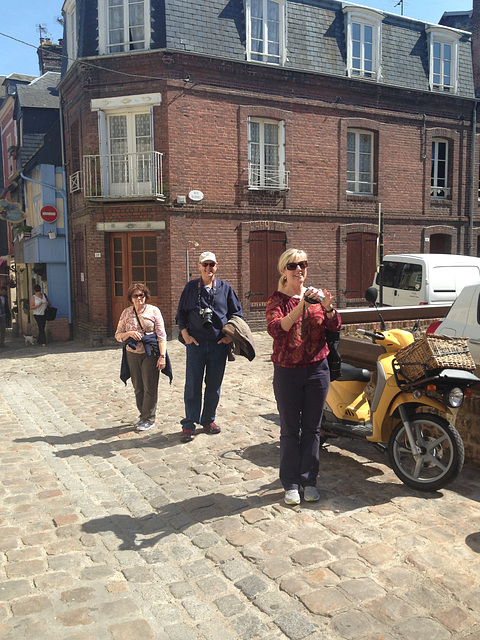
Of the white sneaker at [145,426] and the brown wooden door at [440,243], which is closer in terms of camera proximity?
the white sneaker at [145,426]

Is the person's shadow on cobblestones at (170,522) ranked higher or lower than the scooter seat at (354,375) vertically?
lower

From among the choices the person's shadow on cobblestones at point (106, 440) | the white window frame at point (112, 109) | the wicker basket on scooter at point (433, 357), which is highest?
the white window frame at point (112, 109)

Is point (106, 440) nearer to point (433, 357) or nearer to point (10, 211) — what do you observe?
point (433, 357)

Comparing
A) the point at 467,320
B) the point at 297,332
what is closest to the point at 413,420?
the point at 297,332

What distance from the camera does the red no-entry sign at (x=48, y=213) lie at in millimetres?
17109

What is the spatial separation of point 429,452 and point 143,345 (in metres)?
3.41

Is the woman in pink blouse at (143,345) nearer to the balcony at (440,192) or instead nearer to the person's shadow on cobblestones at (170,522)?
the person's shadow on cobblestones at (170,522)

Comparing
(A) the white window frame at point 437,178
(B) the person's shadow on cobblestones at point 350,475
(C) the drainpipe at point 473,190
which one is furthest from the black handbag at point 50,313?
(C) the drainpipe at point 473,190

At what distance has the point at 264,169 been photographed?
16.7 meters

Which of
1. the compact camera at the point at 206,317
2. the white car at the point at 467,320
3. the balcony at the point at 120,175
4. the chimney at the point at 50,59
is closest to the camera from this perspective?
the compact camera at the point at 206,317

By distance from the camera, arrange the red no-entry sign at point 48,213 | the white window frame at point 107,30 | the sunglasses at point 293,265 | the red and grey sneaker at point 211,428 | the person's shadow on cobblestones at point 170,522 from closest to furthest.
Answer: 1. the person's shadow on cobblestones at point 170,522
2. the sunglasses at point 293,265
3. the red and grey sneaker at point 211,428
4. the white window frame at point 107,30
5. the red no-entry sign at point 48,213

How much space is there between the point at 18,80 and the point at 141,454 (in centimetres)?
2055

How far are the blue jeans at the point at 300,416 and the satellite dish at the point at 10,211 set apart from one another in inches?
622

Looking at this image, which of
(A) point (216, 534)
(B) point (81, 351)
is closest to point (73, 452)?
(A) point (216, 534)
